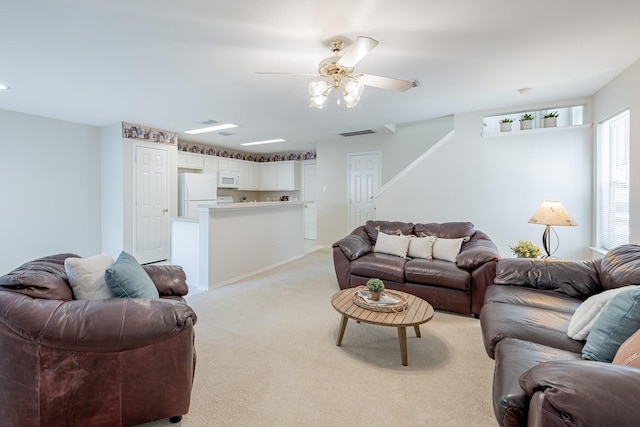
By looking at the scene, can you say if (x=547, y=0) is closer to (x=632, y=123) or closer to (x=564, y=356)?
(x=632, y=123)

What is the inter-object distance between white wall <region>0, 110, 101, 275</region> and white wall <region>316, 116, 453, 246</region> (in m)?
4.31

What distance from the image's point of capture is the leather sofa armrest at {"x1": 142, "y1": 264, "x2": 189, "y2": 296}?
89.0 inches

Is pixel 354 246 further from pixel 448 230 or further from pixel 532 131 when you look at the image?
pixel 532 131

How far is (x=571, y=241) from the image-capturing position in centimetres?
401

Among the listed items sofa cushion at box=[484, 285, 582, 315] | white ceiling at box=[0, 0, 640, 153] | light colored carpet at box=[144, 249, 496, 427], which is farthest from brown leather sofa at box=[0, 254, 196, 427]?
sofa cushion at box=[484, 285, 582, 315]

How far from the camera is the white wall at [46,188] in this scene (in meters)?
4.27

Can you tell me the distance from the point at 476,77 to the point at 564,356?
9.11 ft

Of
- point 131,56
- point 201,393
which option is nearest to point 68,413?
point 201,393

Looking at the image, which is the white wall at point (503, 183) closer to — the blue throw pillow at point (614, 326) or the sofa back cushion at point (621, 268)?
the sofa back cushion at point (621, 268)

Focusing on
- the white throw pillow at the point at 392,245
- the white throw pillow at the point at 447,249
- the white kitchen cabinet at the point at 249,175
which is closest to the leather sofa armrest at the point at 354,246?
the white throw pillow at the point at 392,245

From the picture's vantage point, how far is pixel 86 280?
1.73 metres

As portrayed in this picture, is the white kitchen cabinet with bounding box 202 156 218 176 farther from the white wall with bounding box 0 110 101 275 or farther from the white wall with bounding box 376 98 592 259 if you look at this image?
the white wall with bounding box 376 98 592 259

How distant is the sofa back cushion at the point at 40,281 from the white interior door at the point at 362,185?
545cm

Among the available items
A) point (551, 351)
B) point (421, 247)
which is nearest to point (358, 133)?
point (421, 247)
